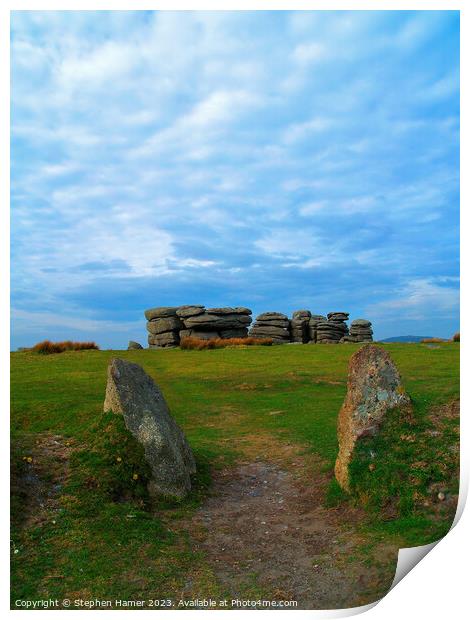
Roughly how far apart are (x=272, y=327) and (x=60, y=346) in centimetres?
2637

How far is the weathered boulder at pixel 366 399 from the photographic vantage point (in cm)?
950

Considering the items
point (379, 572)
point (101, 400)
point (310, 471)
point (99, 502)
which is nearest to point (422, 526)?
point (379, 572)

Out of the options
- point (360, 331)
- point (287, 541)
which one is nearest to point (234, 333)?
point (360, 331)

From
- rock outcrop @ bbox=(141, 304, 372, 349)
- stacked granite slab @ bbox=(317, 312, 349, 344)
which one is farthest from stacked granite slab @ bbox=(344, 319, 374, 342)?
stacked granite slab @ bbox=(317, 312, 349, 344)

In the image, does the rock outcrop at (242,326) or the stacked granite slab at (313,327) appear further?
the stacked granite slab at (313,327)

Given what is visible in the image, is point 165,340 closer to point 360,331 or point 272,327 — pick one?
point 272,327

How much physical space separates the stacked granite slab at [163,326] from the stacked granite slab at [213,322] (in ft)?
2.72

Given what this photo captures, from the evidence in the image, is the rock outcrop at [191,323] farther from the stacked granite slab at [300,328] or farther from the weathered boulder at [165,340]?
the stacked granite slab at [300,328]

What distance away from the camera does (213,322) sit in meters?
52.8

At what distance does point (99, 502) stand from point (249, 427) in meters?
7.27

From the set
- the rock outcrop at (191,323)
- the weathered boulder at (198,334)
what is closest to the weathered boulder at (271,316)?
the rock outcrop at (191,323)

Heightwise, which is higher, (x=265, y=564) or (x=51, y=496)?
(x=51, y=496)

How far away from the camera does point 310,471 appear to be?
447 inches
